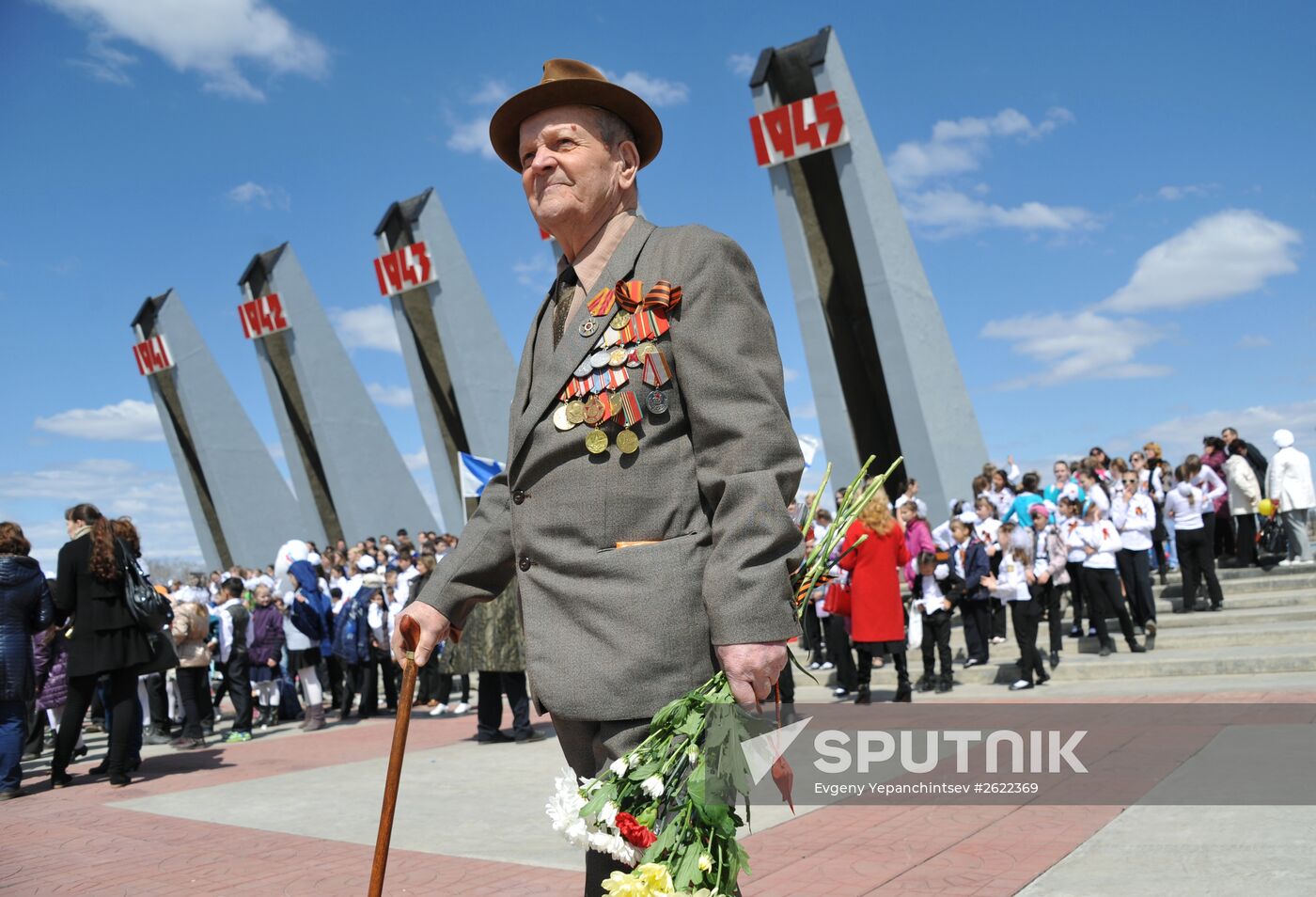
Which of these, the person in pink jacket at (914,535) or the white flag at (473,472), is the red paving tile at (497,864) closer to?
the person in pink jacket at (914,535)

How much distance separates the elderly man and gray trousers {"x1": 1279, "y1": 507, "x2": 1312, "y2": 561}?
498 inches

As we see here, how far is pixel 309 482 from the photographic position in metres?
29.9

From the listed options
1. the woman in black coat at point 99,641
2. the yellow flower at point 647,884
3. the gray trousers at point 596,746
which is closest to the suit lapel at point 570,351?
the gray trousers at point 596,746

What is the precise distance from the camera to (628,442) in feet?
7.36

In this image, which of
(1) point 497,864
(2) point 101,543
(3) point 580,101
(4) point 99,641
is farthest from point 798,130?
(3) point 580,101

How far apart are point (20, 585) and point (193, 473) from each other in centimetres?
2765

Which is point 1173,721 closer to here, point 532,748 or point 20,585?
point 532,748

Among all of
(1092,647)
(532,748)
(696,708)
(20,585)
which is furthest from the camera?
(1092,647)

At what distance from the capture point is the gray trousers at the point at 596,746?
2182 millimetres

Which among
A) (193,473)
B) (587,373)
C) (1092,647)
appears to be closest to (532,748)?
(1092,647)

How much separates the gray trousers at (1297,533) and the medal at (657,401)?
1275 cm

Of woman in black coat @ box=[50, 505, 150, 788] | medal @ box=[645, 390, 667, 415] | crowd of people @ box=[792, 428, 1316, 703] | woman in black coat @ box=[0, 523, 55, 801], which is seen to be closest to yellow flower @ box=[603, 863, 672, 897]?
medal @ box=[645, 390, 667, 415]

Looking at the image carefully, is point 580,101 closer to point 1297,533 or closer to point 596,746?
point 596,746

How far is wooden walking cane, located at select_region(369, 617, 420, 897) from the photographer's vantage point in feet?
7.36
